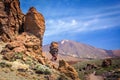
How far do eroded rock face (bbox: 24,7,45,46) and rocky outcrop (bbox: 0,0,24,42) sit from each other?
1.70 meters

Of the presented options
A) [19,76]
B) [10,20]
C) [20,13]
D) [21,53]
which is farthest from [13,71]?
[20,13]

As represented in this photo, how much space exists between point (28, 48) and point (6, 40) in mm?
5358

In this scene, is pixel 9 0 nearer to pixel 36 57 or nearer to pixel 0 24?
pixel 0 24

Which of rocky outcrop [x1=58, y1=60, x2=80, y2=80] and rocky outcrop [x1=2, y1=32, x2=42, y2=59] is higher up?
rocky outcrop [x1=2, y1=32, x2=42, y2=59]

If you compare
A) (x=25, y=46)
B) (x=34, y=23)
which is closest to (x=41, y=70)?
(x=25, y=46)

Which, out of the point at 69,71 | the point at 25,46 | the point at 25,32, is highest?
the point at 25,32

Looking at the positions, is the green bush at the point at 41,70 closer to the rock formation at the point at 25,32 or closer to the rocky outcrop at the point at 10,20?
the rock formation at the point at 25,32

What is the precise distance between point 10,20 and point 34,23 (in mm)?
4723

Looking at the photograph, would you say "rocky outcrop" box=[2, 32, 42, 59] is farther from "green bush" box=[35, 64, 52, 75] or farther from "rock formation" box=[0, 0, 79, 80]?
"green bush" box=[35, 64, 52, 75]

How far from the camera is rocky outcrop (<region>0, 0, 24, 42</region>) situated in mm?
45344

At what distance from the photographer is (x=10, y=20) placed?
4669 cm

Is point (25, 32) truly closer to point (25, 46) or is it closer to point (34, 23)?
point (34, 23)

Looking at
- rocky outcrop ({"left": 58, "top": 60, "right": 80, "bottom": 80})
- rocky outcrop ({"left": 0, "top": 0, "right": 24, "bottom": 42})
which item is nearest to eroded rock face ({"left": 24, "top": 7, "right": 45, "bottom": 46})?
rocky outcrop ({"left": 0, "top": 0, "right": 24, "bottom": 42})

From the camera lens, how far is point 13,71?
3466 centimetres
